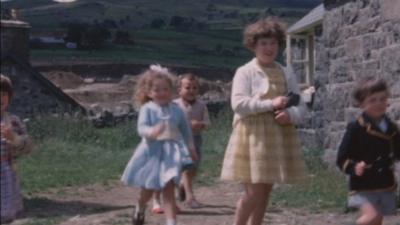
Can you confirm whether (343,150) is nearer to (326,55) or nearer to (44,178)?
(326,55)

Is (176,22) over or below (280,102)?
over

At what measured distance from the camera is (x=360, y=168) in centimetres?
730

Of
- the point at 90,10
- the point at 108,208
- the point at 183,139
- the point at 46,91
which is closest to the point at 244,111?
the point at 183,139

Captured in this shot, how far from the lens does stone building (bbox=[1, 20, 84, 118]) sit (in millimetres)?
28609

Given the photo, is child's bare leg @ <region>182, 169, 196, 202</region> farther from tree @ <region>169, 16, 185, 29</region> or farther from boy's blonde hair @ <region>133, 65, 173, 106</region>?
tree @ <region>169, 16, 185, 29</region>

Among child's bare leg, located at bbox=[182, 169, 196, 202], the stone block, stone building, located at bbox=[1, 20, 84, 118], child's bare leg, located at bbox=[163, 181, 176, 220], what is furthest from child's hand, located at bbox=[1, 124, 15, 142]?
stone building, located at bbox=[1, 20, 84, 118]

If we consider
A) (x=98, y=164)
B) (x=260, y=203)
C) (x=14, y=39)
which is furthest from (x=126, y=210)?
(x=14, y=39)

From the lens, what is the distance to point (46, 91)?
1177 inches

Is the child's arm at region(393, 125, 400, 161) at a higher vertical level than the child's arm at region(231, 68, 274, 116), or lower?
lower

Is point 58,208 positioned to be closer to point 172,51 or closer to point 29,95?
point 29,95

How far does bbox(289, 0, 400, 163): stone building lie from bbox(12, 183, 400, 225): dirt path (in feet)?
4.87

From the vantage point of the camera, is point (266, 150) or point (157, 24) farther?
point (157, 24)

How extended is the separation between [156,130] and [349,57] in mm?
4563

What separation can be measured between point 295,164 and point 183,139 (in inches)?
47.7
